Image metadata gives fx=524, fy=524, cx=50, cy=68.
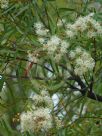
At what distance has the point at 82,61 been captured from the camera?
1391mm

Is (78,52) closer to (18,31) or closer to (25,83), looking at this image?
(18,31)

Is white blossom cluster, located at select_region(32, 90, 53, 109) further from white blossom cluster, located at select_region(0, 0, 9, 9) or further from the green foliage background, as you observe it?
white blossom cluster, located at select_region(0, 0, 9, 9)

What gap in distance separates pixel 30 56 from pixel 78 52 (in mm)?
132

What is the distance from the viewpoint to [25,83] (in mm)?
1793

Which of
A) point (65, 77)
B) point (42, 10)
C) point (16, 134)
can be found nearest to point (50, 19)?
point (42, 10)

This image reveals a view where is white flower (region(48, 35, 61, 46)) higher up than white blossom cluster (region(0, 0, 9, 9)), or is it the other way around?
white blossom cluster (region(0, 0, 9, 9))

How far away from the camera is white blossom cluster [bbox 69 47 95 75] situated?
1.38m

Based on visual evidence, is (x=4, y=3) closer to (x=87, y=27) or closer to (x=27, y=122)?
(x=87, y=27)

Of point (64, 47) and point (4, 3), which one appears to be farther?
point (4, 3)

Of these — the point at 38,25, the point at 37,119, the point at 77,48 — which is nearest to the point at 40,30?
the point at 38,25

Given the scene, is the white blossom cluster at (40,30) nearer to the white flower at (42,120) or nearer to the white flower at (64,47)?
the white flower at (64,47)

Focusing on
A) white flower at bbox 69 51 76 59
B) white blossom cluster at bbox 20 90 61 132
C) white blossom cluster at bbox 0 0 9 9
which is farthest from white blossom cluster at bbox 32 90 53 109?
white blossom cluster at bbox 0 0 9 9

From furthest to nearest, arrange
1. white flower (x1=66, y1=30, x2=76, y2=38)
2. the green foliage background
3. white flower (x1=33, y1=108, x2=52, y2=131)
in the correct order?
the green foliage background < white flower (x1=66, y1=30, x2=76, y2=38) < white flower (x1=33, y1=108, x2=52, y2=131)

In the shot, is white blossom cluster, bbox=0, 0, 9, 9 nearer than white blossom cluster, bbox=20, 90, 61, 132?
No
